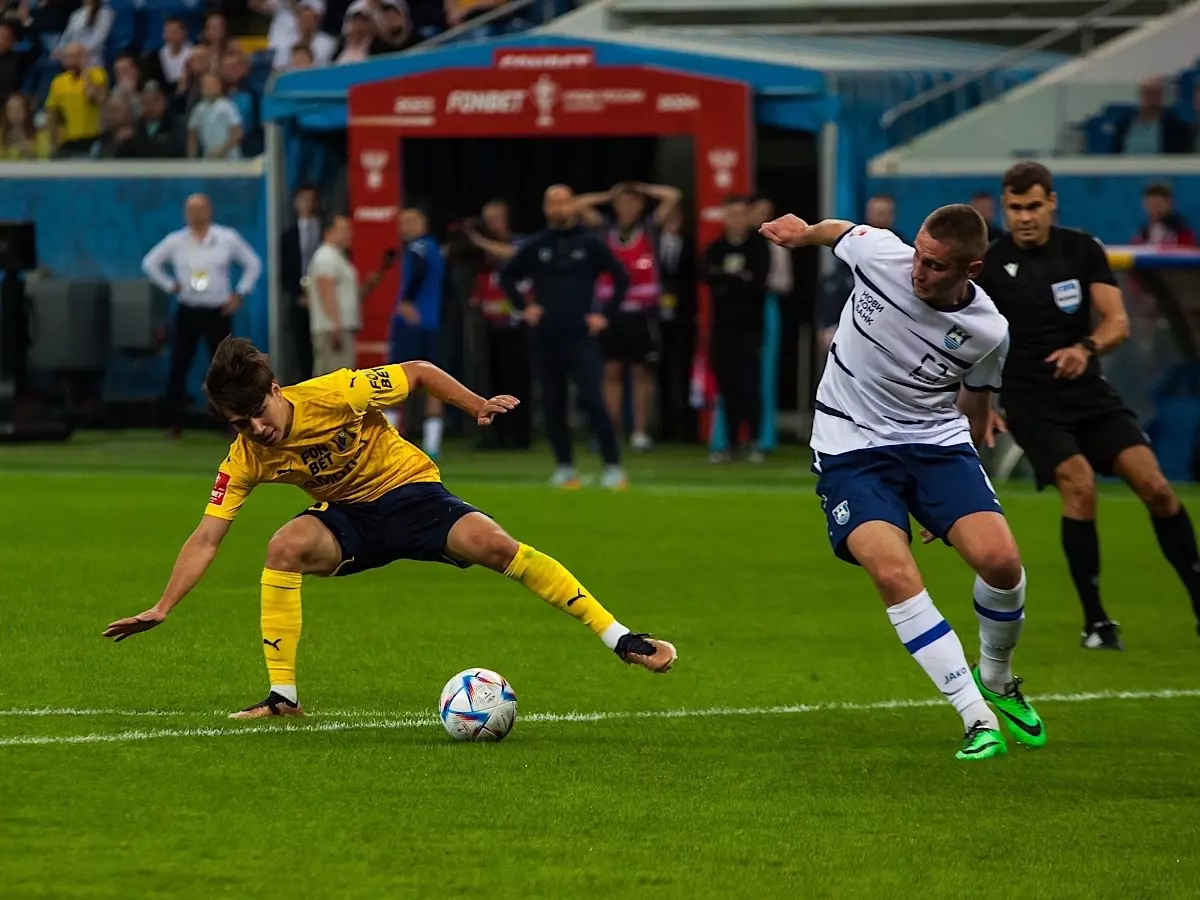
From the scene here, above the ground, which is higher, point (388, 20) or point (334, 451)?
point (388, 20)

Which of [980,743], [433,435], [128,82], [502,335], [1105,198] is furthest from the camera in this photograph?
[128,82]

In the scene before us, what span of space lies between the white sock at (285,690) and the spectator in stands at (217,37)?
17.1 meters

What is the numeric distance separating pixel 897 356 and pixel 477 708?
175 cm

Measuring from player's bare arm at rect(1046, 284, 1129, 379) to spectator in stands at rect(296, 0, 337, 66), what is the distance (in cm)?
1548

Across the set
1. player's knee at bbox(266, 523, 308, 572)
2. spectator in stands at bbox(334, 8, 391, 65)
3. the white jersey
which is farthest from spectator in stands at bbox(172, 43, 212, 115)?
the white jersey

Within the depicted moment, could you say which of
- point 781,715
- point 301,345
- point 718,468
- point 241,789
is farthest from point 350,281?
point 241,789

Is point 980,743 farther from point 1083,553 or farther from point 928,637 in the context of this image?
point 1083,553

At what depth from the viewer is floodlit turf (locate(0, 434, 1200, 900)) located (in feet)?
18.1

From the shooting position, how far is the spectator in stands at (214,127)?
74.3ft

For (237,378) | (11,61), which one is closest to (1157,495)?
(237,378)

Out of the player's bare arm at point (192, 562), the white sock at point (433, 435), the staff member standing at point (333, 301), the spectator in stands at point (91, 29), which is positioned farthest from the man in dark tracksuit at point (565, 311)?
the spectator in stands at point (91, 29)

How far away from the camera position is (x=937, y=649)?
687 centimetres

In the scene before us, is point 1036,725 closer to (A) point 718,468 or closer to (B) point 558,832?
(B) point 558,832

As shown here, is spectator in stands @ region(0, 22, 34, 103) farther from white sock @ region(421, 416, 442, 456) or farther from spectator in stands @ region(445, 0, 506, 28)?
white sock @ region(421, 416, 442, 456)
